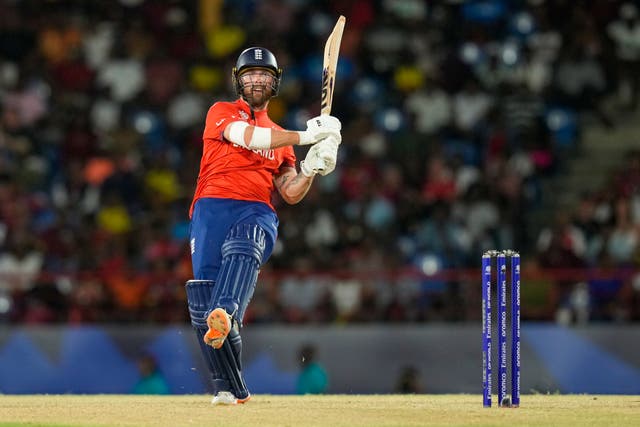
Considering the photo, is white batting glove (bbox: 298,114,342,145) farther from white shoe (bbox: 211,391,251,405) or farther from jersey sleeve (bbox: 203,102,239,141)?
white shoe (bbox: 211,391,251,405)

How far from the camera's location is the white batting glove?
11.1m

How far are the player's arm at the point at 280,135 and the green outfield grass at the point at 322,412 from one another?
203 cm

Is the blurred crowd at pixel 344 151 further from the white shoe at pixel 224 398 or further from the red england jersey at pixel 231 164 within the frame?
the white shoe at pixel 224 398

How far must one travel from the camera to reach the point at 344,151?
22266mm

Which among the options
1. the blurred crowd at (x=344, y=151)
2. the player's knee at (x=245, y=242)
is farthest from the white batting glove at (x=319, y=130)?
the blurred crowd at (x=344, y=151)

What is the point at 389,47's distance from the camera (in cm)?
2431

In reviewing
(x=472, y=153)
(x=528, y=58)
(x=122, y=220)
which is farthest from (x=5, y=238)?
(x=528, y=58)

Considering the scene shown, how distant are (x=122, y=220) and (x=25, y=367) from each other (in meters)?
3.16

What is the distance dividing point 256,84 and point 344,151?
10701 millimetres

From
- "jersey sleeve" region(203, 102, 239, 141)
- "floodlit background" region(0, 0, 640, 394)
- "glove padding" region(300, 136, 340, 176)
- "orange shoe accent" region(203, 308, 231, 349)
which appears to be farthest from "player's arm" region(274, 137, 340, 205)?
"floodlit background" region(0, 0, 640, 394)

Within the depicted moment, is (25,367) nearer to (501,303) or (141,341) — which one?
(141,341)

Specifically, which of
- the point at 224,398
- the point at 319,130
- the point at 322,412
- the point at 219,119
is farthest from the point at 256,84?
the point at 322,412

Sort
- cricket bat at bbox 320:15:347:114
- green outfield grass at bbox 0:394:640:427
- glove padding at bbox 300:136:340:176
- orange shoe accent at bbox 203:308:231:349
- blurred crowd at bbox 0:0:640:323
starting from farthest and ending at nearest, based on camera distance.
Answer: blurred crowd at bbox 0:0:640:323, cricket bat at bbox 320:15:347:114, glove padding at bbox 300:136:340:176, orange shoe accent at bbox 203:308:231:349, green outfield grass at bbox 0:394:640:427

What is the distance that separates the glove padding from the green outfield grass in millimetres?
1861
